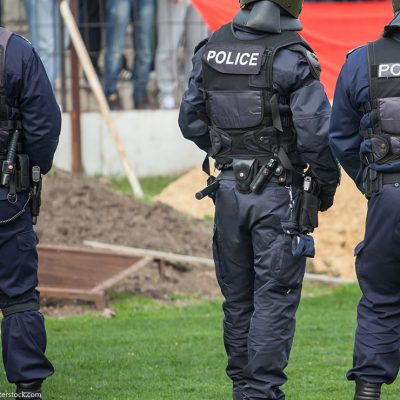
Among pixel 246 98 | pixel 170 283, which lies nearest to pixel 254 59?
pixel 246 98

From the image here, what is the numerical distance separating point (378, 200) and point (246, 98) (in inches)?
37.7

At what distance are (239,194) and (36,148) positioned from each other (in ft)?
3.89

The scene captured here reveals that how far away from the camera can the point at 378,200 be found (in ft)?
22.2

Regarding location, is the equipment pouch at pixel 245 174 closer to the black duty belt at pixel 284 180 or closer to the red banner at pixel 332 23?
the black duty belt at pixel 284 180

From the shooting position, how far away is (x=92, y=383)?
321 inches

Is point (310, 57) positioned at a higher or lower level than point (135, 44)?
higher

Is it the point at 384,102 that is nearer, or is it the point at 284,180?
the point at 384,102

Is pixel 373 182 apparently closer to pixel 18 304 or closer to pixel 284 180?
pixel 284 180

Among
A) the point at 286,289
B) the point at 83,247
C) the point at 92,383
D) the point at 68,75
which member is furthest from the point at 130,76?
the point at 286,289

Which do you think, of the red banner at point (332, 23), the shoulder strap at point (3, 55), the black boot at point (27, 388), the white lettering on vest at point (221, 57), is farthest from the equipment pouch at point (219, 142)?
the red banner at point (332, 23)

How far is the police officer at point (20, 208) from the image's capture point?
23.4 ft

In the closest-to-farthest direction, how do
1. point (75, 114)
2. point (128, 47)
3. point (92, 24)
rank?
1. point (75, 114)
2. point (92, 24)
3. point (128, 47)

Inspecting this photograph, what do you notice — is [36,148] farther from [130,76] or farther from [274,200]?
[130,76]

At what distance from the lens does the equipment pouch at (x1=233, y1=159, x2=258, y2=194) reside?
279 inches
